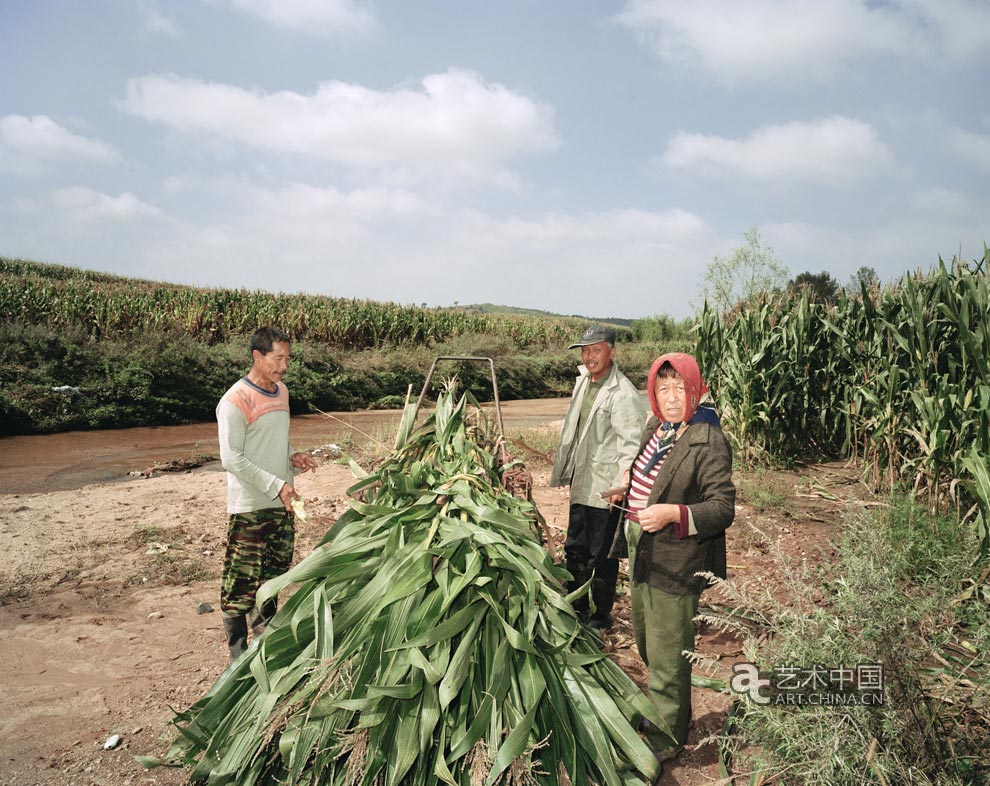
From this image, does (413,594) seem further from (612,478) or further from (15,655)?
(15,655)

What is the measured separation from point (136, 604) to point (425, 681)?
3.27m

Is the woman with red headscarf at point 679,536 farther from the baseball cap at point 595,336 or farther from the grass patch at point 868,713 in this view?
the baseball cap at point 595,336

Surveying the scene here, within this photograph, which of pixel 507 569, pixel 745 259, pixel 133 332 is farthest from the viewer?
pixel 745 259

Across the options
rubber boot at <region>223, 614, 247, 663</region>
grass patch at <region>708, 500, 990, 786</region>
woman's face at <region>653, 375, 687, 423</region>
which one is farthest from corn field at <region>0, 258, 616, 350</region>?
grass patch at <region>708, 500, 990, 786</region>

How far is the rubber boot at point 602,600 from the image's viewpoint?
368 cm

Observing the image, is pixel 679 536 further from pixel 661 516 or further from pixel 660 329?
pixel 660 329

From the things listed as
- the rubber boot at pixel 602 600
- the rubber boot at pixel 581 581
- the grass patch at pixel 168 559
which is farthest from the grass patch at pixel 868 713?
the grass patch at pixel 168 559

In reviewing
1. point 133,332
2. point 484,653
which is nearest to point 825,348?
→ point 484,653

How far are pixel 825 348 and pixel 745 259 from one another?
22643mm

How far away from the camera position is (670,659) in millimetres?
2367

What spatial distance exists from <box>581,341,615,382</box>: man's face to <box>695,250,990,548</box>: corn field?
242 cm

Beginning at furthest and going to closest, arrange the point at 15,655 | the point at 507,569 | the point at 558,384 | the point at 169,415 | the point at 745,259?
the point at 745,259, the point at 558,384, the point at 169,415, the point at 15,655, the point at 507,569

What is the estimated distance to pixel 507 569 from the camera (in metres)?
2.43

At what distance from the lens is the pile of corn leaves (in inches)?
74.6
